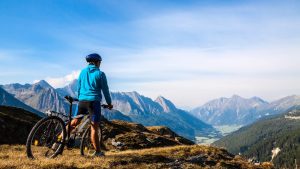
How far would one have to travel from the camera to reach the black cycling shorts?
1470 cm

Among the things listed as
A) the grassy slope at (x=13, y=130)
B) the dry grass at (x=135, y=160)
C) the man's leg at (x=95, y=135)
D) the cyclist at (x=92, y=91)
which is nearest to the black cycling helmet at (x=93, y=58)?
the cyclist at (x=92, y=91)

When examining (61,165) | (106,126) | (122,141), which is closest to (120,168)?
(61,165)

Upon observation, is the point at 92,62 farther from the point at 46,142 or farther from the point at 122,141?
the point at 122,141

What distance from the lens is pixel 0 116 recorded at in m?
29.6

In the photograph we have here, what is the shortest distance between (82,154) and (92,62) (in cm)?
428

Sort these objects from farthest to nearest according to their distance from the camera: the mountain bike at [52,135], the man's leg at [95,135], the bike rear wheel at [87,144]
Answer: the bike rear wheel at [87,144]
the man's leg at [95,135]
the mountain bike at [52,135]

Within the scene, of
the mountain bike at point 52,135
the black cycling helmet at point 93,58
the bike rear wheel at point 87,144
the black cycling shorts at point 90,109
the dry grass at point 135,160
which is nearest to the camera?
the dry grass at point 135,160

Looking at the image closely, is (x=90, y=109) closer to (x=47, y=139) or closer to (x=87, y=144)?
(x=47, y=139)

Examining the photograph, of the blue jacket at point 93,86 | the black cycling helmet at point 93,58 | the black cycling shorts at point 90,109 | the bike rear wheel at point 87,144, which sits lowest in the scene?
the bike rear wheel at point 87,144

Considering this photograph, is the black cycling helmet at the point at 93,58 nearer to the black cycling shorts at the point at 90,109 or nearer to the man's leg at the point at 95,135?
the black cycling shorts at the point at 90,109

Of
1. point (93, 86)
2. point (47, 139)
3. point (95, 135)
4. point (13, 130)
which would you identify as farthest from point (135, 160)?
point (13, 130)

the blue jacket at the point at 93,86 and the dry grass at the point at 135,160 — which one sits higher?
the blue jacket at the point at 93,86

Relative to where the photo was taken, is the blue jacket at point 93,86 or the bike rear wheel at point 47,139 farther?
the blue jacket at point 93,86

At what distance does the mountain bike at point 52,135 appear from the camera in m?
13.5
